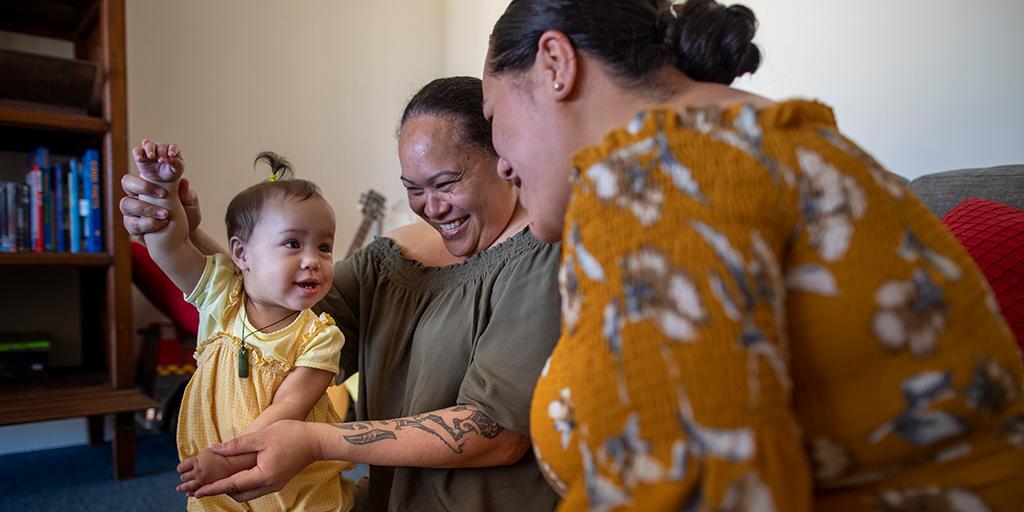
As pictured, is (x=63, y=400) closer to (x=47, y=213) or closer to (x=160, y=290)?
(x=160, y=290)

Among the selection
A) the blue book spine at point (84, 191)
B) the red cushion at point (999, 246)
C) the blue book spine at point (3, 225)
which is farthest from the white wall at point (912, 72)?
the blue book spine at point (3, 225)

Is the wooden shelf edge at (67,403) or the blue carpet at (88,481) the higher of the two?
the wooden shelf edge at (67,403)

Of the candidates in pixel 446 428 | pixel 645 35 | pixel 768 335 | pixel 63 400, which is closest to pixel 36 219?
pixel 63 400

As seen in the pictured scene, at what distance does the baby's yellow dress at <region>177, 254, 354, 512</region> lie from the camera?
3.77ft

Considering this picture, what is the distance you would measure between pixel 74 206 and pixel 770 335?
2720 mm

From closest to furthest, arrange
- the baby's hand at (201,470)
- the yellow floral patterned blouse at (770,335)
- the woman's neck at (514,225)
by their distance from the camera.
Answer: the yellow floral patterned blouse at (770,335) < the baby's hand at (201,470) < the woman's neck at (514,225)

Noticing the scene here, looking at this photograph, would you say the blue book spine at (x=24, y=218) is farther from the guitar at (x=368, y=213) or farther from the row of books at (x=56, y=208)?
the guitar at (x=368, y=213)

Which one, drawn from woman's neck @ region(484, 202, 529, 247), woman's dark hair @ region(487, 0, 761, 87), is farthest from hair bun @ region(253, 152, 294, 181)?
woman's dark hair @ region(487, 0, 761, 87)

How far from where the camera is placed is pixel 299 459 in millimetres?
980

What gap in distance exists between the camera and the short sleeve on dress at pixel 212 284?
47.0 inches

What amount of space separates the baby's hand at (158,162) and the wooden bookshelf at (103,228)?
5.50ft

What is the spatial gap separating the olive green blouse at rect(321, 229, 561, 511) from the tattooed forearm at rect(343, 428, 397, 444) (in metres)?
0.12

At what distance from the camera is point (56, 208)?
2.56 metres

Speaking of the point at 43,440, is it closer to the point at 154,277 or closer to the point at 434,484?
the point at 154,277
